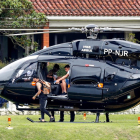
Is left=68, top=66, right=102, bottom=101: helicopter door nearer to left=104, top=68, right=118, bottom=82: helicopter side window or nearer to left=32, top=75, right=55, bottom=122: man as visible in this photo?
left=104, top=68, right=118, bottom=82: helicopter side window

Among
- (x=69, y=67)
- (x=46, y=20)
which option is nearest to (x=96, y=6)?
(x=46, y=20)

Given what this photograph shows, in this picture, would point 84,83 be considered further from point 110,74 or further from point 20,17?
point 20,17

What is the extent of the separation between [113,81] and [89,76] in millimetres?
847

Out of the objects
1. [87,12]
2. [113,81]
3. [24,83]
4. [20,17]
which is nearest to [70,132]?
[113,81]

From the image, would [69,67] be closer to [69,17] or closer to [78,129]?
[78,129]

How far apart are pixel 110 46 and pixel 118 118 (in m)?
4.66

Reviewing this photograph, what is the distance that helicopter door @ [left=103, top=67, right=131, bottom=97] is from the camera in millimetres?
18844

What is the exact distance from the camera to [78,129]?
16.8 metres

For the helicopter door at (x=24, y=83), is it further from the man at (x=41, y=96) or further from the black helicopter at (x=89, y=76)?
the man at (x=41, y=96)

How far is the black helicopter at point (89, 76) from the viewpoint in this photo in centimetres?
1889

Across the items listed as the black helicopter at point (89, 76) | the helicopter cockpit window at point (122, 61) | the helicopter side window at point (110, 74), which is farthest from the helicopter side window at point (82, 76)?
the helicopter cockpit window at point (122, 61)

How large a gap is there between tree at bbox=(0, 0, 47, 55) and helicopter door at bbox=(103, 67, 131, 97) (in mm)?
12408

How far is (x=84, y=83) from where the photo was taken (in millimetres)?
19031

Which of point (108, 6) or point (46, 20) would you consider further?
point (108, 6)
